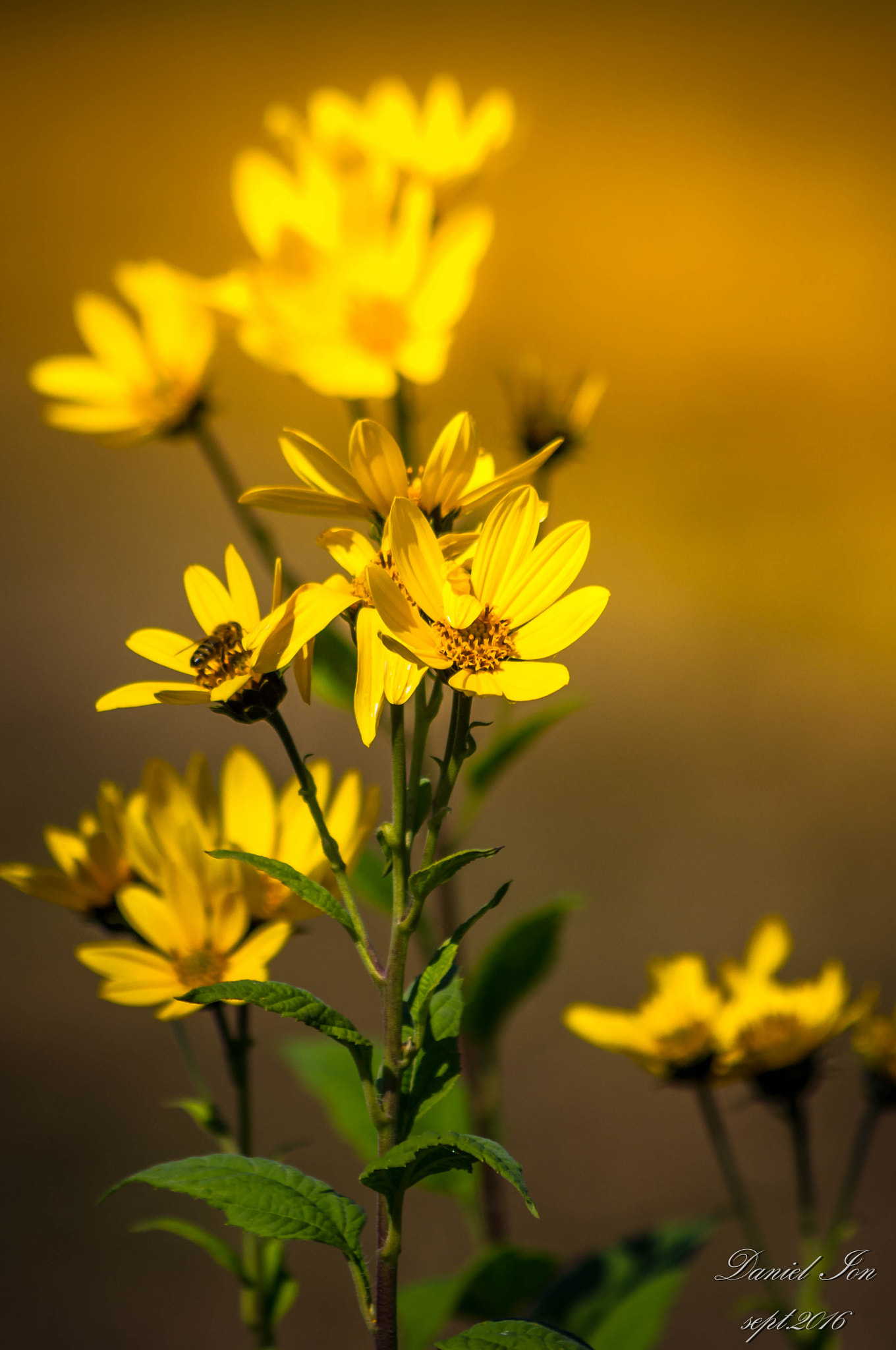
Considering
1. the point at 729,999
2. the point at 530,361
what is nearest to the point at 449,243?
the point at 530,361

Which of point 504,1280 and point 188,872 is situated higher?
point 188,872

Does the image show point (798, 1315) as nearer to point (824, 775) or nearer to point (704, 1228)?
point (704, 1228)

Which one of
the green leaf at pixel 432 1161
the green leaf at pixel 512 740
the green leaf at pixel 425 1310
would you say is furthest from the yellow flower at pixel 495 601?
the green leaf at pixel 425 1310

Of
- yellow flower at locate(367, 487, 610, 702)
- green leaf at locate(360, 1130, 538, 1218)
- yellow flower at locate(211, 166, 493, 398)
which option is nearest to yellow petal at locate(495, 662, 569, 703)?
yellow flower at locate(367, 487, 610, 702)

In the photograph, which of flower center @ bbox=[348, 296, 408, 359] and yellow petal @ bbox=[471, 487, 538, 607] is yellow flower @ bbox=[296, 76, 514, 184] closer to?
flower center @ bbox=[348, 296, 408, 359]

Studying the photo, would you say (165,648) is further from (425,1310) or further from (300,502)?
(425,1310)

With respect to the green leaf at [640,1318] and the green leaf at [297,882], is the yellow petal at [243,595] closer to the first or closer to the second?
the green leaf at [297,882]

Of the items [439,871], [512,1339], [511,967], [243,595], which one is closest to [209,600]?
[243,595]
